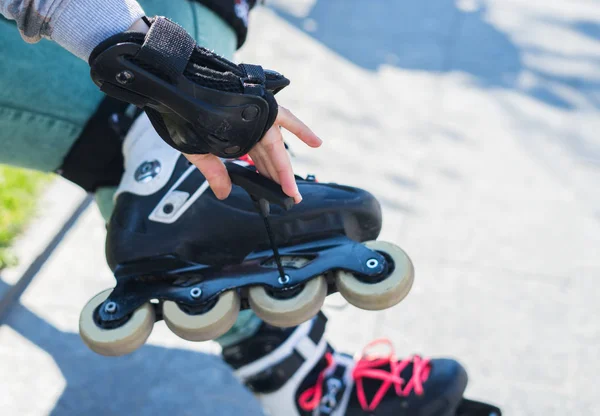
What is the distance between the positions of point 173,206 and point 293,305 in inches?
10.7

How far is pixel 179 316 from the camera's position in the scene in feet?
3.61

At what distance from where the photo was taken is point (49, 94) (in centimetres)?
121

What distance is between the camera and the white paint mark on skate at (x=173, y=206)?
116 cm

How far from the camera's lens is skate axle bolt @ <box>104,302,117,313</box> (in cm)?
111

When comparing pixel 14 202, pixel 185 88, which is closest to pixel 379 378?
pixel 185 88

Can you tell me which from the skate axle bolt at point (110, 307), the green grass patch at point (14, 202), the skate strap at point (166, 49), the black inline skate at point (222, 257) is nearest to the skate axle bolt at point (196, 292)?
the black inline skate at point (222, 257)

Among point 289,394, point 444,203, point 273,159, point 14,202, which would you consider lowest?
point 14,202

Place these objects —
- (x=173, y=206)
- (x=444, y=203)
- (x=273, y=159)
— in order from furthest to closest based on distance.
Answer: (x=444, y=203), (x=173, y=206), (x=273, y=159)

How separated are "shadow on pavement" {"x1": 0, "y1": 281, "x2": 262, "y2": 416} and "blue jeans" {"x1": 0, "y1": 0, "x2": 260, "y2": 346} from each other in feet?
1.19

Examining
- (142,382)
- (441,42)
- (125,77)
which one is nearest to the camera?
(125,77)

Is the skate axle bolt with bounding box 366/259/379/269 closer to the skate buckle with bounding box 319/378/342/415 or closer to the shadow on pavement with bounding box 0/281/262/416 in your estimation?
the skate buckle with bounding box 319/378/342/415

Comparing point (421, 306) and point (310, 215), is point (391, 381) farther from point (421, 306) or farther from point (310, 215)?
point (421, 306)

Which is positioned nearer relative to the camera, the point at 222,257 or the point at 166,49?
the point at 166,49

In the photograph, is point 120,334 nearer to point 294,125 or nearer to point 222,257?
point 222,257
